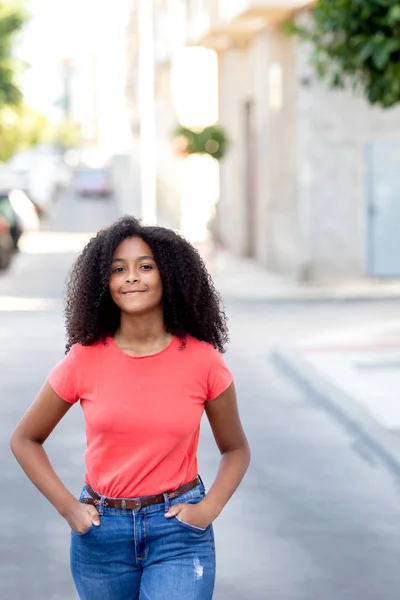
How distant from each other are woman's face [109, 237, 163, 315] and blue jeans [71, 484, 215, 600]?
52cm

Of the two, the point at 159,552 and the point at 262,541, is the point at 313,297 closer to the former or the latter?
the point at 262,541

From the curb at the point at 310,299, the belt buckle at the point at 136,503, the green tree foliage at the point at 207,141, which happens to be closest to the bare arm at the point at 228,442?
the belt buckle at the point at 136,503

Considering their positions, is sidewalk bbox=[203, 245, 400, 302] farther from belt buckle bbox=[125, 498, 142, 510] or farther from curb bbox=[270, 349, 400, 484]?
belt buckle bbox=[125, 498, 142, 510]

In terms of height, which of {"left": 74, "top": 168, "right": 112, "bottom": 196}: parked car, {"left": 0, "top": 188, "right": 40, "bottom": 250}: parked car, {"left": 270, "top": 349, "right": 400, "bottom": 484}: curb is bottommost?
{"left": 74, "top": 168, "right": 112, "bottom": 196}: parked car

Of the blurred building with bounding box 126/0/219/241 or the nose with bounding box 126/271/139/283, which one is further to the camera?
the blurred building with bounding box 126/0/219/241

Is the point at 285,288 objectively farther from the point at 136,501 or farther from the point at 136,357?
the point at 136,501

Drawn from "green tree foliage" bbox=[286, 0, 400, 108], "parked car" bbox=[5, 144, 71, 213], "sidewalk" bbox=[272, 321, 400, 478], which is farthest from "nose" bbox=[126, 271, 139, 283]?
"parked car" bbox=[5, 144, 71, 213]

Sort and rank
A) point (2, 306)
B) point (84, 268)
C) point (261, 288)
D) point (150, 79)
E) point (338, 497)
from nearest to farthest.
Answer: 1. point (84, 268)
2. point (338, 497)
3. point (2, 306)
4. point (261, 288)
5. point (150, 79)

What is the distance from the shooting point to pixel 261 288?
2231cm

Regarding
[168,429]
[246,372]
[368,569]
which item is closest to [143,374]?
[168,429]

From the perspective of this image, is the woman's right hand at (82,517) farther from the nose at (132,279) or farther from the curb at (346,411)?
the curb at (346,411)

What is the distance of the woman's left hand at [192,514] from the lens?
3359mm

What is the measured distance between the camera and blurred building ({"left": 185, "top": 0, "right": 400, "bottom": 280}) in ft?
75.5

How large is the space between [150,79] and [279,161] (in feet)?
35.3
